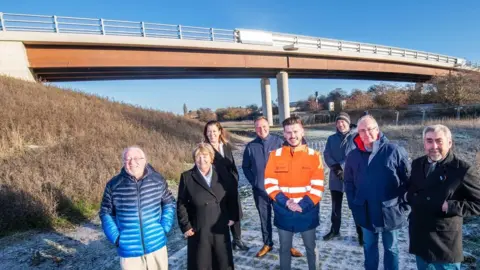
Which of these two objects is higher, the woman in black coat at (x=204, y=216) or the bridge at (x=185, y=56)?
the bridge at (x=185, y=56)

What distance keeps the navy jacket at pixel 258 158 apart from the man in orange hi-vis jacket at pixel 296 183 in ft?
2.56

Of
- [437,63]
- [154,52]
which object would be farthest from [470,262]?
[437,63]

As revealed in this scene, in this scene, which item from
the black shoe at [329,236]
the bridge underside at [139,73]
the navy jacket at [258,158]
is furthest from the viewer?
the bridge underside at [139,73]

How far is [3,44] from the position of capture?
1434cm

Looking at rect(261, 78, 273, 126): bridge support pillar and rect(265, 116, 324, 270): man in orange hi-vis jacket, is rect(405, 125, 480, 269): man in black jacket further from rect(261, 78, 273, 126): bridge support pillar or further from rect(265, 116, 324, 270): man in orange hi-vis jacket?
rect(261, 78, 273, 126): bridge support pillar

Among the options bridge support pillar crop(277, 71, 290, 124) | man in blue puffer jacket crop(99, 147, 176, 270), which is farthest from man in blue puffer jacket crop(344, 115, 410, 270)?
bridge support pillar crop(277, 71, 290, 124)

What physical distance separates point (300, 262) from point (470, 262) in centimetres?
194

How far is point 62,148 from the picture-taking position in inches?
321

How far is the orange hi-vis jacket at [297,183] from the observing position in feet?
8.84

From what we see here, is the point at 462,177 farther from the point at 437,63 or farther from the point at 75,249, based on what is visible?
the point at 437,63

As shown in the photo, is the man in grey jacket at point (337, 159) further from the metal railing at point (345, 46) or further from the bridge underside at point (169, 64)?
the metal railing at point (345, 46)

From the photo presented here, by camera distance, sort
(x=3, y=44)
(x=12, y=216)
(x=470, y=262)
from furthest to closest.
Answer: (x=3, y=44) → (x=12, y=216) → (x=470, y=262)

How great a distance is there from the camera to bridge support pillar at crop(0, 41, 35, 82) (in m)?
14.4

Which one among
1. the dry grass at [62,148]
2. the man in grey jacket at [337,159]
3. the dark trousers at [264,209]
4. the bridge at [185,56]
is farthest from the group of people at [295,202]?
the bridge at [185,56]
